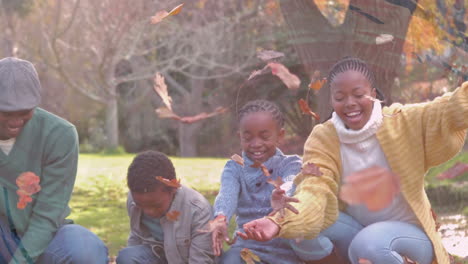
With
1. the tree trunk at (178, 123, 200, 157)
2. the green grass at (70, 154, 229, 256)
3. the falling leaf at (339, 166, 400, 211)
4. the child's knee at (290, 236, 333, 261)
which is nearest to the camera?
the falling leaf at (339, 166, 400, 211)

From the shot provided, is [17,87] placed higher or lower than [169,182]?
higher

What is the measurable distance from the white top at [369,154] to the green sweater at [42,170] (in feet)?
4.03

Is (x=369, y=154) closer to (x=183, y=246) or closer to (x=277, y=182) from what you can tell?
(x=277, y=182)

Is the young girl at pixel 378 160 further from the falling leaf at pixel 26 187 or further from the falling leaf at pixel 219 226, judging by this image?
the falling leaf at pixel 26 187

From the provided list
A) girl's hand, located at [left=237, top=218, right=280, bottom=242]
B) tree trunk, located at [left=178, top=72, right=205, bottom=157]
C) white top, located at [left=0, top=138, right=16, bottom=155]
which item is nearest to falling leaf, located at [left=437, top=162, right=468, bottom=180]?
girl's hand, located at [left=237, top=218, right=280, bottom=242]

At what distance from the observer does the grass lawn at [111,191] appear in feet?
20.9

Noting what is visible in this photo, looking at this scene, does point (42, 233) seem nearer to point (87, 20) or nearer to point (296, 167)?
point (296, 167)

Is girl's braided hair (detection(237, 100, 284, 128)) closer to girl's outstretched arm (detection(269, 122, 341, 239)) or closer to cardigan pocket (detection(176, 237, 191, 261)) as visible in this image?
girl's outstretched arm (detection(269, 122, 341, 239))

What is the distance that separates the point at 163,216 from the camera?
3.39 meters

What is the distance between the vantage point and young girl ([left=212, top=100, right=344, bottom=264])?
338 cm

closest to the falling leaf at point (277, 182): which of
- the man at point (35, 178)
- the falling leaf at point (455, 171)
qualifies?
the man at point (35, 178)

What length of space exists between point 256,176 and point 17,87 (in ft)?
3.83

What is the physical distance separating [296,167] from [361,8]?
1724 millimetres

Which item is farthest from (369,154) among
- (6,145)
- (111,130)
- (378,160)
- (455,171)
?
Answer: (111,130)
